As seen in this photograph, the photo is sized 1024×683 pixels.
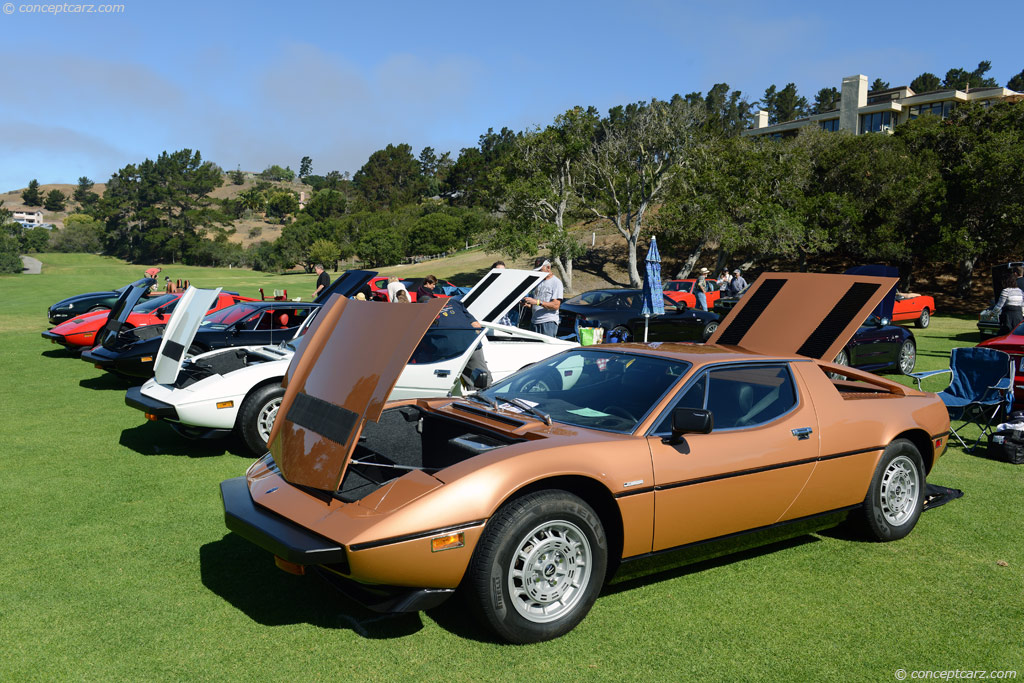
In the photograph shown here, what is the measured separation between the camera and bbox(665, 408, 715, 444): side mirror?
12.4 feet

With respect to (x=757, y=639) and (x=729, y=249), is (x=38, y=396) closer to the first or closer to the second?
(x=757, y=639)

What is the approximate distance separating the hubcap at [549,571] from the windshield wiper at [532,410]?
677mm

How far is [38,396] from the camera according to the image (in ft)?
33.7

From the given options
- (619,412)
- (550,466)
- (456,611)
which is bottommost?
(456,611)

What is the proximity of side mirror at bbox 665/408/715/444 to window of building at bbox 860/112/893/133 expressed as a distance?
71426 mm

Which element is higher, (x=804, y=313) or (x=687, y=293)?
(x=804, y=313)

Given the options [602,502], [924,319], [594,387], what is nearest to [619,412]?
[594,387]

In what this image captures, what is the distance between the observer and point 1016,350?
340 inches

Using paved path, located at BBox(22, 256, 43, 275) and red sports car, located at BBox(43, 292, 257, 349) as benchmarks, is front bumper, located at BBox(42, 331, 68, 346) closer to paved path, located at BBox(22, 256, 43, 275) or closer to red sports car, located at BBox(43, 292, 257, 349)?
red sports car, located at BBox(43, 292, 257, 349)

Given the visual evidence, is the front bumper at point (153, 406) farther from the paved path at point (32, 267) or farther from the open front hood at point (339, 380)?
the paved path at point (32, 267)

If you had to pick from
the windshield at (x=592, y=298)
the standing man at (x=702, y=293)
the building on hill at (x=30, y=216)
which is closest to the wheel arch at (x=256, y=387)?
the windshield at (x=592, y=298)

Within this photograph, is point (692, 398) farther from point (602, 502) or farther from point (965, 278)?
point (965, 278)

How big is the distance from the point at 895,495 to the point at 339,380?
12.5ft

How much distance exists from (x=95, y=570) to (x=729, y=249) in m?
35.0
